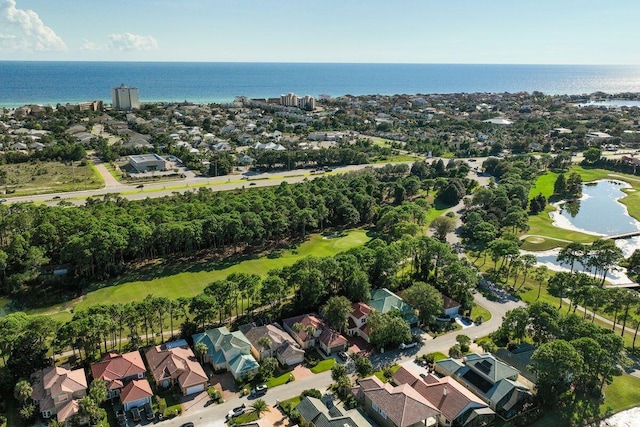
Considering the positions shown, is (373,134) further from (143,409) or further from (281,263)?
(143,409)

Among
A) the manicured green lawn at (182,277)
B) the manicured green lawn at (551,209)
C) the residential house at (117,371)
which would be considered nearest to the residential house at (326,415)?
the residential house at (117,371)

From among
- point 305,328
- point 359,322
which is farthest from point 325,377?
point 359,322

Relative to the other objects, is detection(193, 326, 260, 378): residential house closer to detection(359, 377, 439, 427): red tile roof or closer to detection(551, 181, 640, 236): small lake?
detection(359, 377, 439, 427): red tile roof

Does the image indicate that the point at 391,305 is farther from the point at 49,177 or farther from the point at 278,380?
the point at 49,177

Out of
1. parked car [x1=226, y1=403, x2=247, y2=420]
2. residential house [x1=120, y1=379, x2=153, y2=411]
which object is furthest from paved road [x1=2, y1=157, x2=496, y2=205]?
parked car [x1=226, y1=403, x2=247, y2=420]

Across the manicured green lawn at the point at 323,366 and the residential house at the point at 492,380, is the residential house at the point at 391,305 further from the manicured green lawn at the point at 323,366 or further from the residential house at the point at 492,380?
the manicured green lawn at the point at 323,366

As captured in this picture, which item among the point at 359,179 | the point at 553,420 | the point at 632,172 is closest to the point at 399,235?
the point at 359,179
